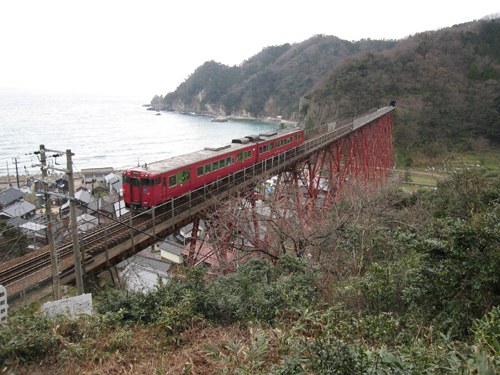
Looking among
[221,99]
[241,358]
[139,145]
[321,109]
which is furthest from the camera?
[221,99]

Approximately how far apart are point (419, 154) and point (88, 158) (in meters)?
50.8

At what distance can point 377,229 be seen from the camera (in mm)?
8430

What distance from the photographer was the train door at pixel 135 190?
8719mm

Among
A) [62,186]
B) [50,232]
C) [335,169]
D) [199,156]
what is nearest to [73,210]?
[50,232]

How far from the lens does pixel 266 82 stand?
113188mm

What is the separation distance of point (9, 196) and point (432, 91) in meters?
57.0

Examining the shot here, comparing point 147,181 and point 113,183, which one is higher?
point 147,181

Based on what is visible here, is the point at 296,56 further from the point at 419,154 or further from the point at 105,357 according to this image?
the point at 105,357

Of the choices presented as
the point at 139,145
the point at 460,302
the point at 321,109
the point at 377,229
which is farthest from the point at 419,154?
the point at 139,145

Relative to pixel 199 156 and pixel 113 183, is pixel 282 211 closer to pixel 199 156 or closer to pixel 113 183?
pixel 199 156

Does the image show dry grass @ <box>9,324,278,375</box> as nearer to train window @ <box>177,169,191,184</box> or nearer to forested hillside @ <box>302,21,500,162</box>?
train window @ <box>177,169,191,184</box>

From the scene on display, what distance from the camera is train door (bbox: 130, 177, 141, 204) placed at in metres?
8.72

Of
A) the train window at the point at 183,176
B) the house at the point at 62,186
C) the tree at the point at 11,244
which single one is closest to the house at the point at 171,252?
the house at the point at 62,186

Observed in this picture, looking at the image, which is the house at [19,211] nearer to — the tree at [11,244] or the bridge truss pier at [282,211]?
the tree at [11,244]
